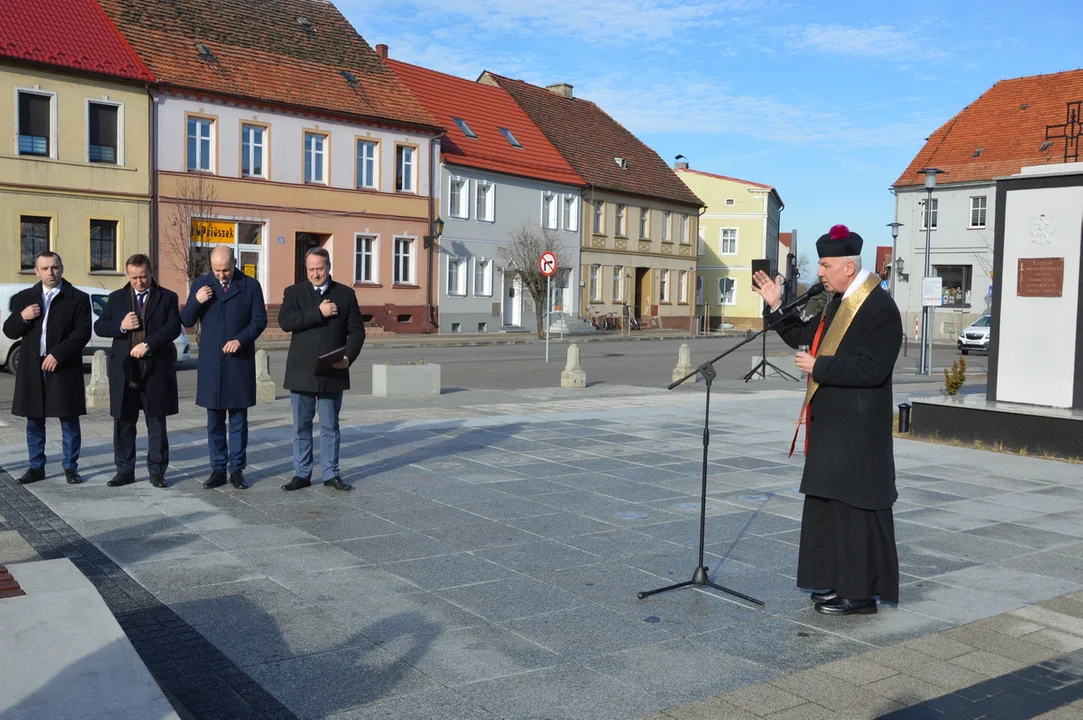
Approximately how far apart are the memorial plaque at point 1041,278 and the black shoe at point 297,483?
27.0ft

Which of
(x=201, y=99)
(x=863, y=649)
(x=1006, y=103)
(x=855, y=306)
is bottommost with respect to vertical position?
(x=863, y=649)

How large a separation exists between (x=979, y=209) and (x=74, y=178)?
40955 millimetres

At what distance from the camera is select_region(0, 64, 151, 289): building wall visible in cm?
2881

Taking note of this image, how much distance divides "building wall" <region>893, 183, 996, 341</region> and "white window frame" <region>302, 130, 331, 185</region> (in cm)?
2976

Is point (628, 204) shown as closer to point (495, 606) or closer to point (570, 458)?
point (570, 458)

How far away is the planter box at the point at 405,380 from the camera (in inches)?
666

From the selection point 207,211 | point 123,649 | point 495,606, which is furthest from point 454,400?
point 207,211

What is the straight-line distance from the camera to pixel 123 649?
12.8 feet

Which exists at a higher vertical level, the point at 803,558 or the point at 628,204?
the point at 628,204

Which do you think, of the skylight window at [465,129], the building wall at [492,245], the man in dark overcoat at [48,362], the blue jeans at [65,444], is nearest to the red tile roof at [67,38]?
the building wall at [492,245]

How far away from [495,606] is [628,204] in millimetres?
48220

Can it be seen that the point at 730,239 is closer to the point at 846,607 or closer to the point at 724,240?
the point at 724,240

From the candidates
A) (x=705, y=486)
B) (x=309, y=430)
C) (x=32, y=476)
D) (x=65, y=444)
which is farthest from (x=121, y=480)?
(x=705, y=486)

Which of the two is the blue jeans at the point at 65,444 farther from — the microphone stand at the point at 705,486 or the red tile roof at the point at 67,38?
the red tile roof at the point at 67,38
